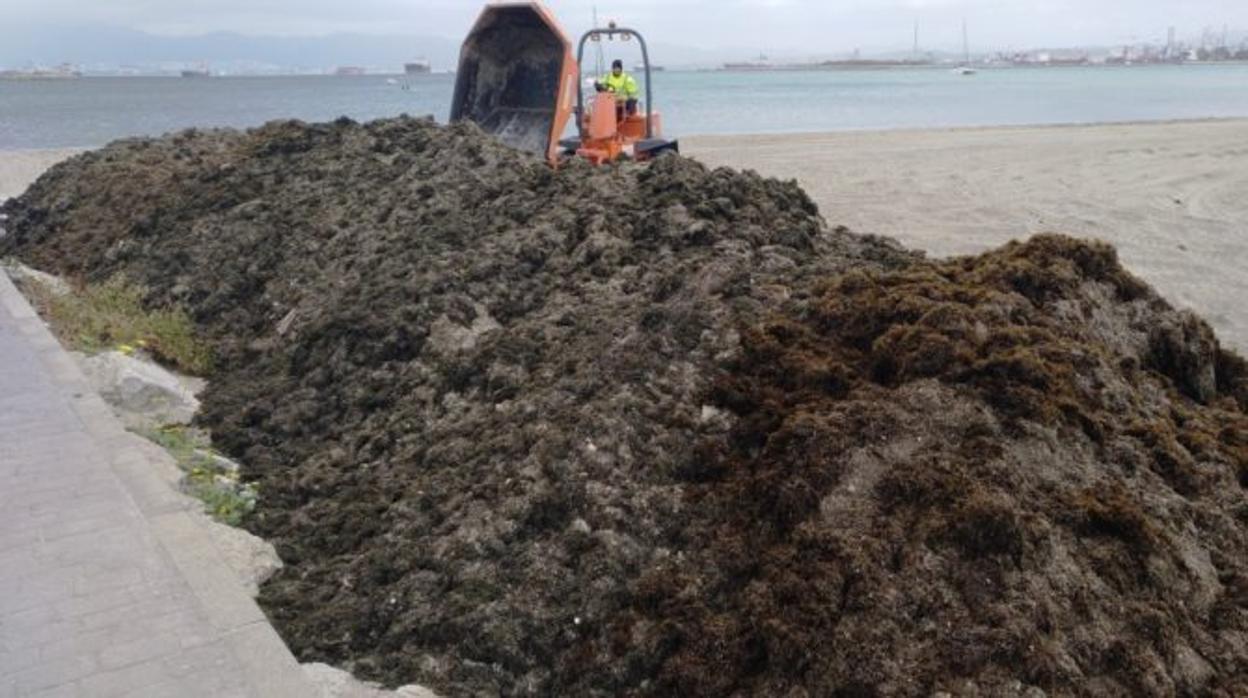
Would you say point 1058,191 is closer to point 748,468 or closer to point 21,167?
point 748,468

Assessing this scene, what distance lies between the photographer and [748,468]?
436cm

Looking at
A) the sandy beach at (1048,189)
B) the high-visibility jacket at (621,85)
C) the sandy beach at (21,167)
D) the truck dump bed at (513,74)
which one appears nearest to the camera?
the sandy beach at (1048,189)

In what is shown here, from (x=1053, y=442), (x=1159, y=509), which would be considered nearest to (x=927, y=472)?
(x=1053, y=442)

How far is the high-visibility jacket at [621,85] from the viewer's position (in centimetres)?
1298

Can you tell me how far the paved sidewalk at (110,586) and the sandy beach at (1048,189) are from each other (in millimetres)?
8270

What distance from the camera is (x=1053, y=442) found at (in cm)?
412

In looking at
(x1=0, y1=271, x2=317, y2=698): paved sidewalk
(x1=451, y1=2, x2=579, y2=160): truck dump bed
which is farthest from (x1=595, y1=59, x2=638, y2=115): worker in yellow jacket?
(x1=0, y1=271, x2=317, y2=698): paved sidewalk

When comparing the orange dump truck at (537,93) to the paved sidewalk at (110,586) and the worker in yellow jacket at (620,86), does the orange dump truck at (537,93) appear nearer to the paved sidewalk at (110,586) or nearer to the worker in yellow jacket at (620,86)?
the worker in yellow jacket at (620,86)

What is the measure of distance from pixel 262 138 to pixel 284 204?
3357 millimetres

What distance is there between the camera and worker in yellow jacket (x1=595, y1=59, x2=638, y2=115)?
12.9 meters

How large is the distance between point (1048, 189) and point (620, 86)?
8948 millimetres

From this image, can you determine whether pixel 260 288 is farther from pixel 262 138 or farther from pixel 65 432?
pixel 262 138

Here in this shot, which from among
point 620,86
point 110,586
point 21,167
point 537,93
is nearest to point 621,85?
point 620,86

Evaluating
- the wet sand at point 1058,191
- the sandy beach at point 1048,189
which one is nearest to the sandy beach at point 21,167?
the sandy beach at point 1048,189
